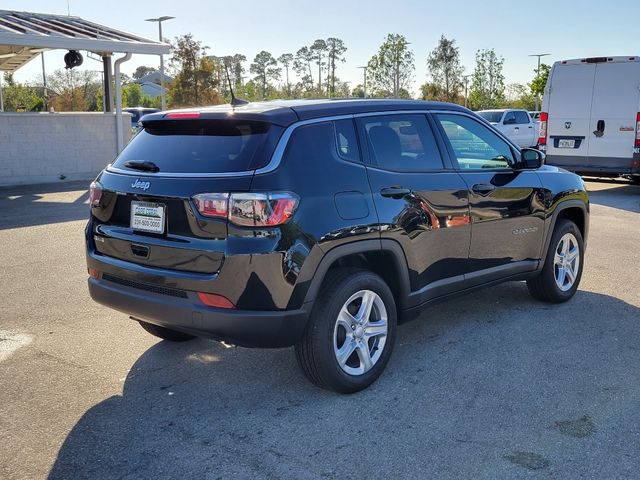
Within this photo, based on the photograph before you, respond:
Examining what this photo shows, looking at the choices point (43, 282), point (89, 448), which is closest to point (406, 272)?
point (89, 448)

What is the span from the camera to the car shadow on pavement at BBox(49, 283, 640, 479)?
11.1ft

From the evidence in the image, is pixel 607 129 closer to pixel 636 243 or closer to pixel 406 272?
pixel 636 243

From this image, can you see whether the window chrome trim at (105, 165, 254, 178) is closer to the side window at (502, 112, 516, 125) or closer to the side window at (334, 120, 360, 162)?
the side window at (334, 120, 360, 162)

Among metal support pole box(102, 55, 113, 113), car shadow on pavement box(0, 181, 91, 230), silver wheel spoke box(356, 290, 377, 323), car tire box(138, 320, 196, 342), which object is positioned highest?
metal support pole box(102, 55, 113, 113)

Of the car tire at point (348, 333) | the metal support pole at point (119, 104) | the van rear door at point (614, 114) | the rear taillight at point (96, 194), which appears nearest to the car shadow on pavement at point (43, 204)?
the metal support pole at point (119, 104)

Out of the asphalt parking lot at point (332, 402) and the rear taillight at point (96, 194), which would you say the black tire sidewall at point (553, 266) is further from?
the rear taillight at point (96, 194)

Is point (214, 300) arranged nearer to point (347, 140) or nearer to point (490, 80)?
point (347, 140)

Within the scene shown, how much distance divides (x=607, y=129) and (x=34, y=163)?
41.8 ft

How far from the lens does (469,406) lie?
13.1 feet

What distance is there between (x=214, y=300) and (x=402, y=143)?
70.2 inches

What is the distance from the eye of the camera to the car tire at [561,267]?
19.4ft

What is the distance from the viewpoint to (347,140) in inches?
168

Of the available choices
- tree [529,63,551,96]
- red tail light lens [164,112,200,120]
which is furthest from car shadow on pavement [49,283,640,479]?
tree [529,63,551,96]

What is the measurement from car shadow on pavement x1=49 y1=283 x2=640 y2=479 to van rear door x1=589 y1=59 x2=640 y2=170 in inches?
376
